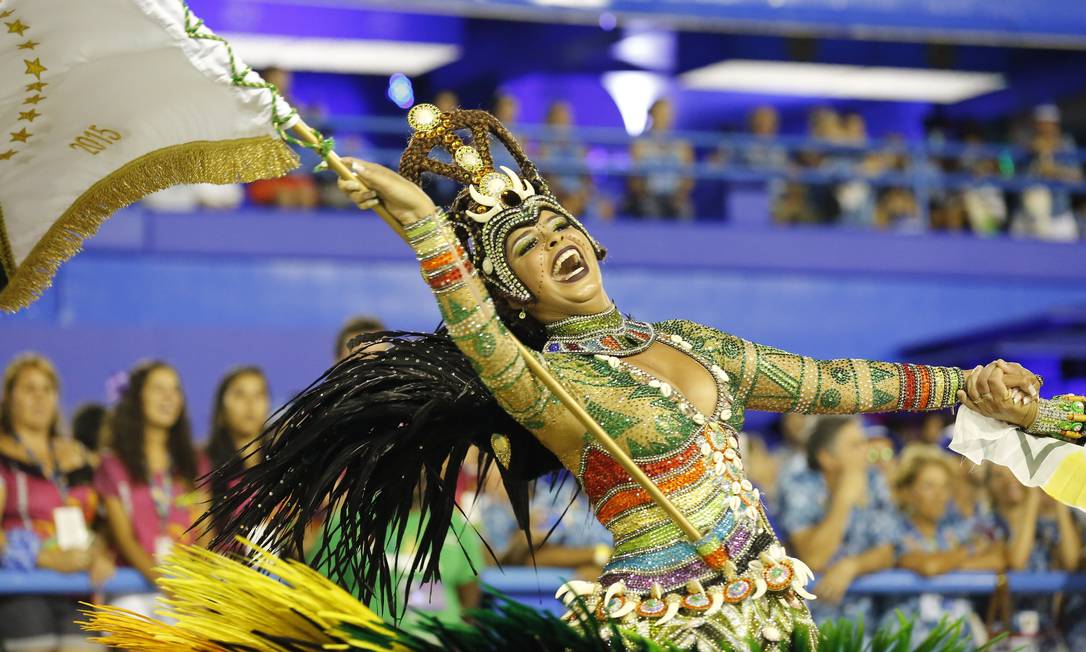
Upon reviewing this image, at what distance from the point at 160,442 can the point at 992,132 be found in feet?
32.4

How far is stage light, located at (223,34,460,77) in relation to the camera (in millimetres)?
14109

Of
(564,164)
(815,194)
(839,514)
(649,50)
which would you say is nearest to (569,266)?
(839,514)

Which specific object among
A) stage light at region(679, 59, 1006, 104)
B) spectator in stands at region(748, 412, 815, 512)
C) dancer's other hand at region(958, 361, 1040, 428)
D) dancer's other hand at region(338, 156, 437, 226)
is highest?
stage light at region(679, 59, 1006, 104)

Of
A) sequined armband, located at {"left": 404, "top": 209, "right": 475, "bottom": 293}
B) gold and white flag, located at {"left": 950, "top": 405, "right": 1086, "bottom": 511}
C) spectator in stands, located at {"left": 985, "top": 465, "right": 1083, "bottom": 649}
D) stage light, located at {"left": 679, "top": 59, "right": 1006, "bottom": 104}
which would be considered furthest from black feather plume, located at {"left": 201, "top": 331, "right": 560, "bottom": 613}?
stage light, located at {"left": 679, "top": 59, "right": 1006, "bottom": 104}

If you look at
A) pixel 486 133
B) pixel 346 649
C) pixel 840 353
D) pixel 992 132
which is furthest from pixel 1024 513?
pixel 992 132

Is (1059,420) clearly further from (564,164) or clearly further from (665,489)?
(564,164)

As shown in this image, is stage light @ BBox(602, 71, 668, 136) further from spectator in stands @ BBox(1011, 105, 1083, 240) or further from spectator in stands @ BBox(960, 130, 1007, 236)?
spectator in stands @ BBox(1011, 105, 1083, 240)

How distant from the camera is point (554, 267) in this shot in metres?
3.82

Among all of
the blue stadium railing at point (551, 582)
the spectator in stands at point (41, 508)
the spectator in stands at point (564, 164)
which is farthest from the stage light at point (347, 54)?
the blue stadium railing at point (551, 582)

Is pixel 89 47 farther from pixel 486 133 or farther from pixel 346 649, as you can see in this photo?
pixel 346 649

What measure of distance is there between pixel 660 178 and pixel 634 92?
3.65 metres

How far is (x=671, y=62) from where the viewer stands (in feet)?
48.2

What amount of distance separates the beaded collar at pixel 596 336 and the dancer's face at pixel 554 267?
3cm

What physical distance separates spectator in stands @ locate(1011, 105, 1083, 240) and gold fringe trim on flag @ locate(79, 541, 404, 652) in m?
9.95
